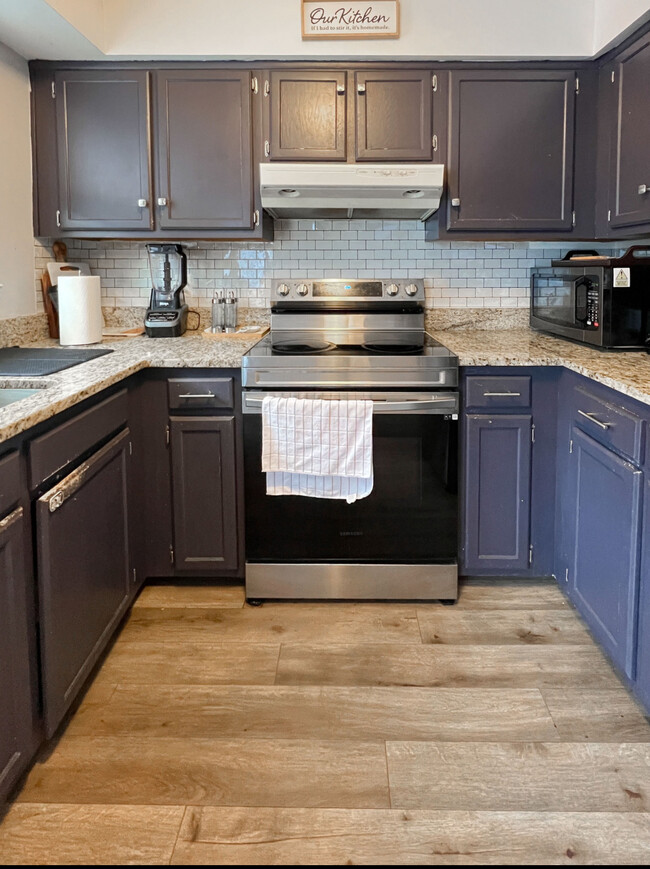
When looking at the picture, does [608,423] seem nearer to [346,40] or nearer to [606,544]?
[606,544]

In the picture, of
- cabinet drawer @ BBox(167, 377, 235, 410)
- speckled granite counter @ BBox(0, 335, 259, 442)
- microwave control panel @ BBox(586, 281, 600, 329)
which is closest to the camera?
speckled granite counter @ BBox(0, 335, 259, 442)

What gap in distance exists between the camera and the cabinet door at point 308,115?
119 inches

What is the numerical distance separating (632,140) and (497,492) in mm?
1385

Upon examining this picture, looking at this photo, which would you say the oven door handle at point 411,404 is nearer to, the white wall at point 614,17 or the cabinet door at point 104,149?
the cabinet door at point 104,149

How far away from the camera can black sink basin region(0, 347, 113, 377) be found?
7.53 feet

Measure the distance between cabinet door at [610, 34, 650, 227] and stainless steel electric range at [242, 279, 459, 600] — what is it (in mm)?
880

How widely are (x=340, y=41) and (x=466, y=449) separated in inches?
65.3

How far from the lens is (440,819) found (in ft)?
5.52

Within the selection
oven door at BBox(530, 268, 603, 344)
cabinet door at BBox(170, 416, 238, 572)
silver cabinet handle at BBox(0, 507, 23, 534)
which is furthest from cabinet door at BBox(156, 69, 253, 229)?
silver cabinet handle at BBox(0, 507, 23, 534)

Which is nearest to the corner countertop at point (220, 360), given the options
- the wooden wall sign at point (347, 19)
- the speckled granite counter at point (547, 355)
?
the speckled granite counter at point (547, 355)

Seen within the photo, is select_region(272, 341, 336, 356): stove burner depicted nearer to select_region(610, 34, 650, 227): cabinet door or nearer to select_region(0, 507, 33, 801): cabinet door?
select_region(610, 34, 650, 227): cabinet door

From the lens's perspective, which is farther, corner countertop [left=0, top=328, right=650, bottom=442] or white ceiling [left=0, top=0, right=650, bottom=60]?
white ceiling [left=0, top=0, right=650, bottom=60]

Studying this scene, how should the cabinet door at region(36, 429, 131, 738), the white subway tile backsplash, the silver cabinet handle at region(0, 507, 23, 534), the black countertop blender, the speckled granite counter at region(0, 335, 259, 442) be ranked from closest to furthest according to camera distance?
the silver cabinet handle at region(0, 507, 23, 534)
the speckled granite counter at region(0, 335, 259, 442)
the cabinet door at region(36, 429, 131, 738)
the black countertop blender
the white subway tile backsplash

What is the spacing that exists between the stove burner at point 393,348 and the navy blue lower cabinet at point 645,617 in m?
1.10
